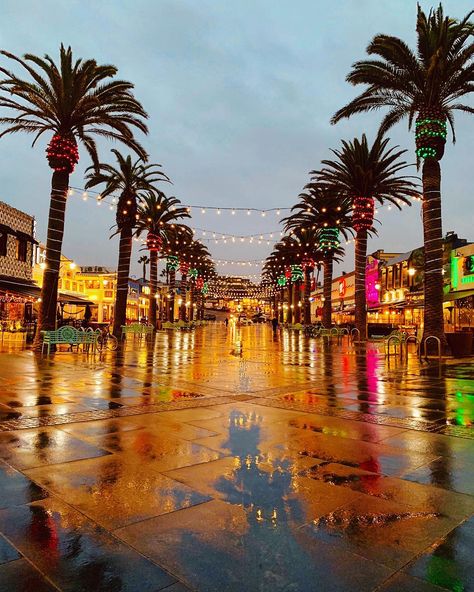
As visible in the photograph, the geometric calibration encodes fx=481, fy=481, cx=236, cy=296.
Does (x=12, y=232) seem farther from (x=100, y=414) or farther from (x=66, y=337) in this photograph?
(x=100, y=414)

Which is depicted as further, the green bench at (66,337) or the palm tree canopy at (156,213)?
the palm tree canopy at (156,213)

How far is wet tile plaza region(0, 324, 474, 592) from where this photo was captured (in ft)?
9.71

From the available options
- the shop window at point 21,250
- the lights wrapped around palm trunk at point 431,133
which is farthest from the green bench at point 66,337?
the shop window at point 21,250

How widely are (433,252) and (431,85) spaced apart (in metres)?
6.32

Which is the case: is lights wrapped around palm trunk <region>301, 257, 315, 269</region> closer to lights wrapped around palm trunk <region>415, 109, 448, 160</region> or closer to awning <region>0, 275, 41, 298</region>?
Answer: awning <region>0, 275, 41, 298</region>

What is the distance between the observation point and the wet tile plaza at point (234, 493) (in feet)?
9.71

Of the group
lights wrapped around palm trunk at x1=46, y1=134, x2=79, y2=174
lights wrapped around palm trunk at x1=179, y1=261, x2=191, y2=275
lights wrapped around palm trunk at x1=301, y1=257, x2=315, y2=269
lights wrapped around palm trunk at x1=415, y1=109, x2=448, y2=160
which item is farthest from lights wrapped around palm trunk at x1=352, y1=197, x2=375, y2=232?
lights wrapped around palm trunk at x1=179, y1=261, x2=191, y2=275

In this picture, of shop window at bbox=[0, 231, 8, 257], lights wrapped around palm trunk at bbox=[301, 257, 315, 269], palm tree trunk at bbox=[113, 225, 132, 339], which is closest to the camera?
palm tree trunk at bbox=[113, 225, 132, 339]

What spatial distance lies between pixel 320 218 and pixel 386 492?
35.7m

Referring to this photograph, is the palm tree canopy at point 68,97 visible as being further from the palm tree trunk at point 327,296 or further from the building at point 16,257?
the palm tree trunk at point 327,296

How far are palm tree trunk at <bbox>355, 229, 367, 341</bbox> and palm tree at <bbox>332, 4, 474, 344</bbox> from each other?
31.7ft

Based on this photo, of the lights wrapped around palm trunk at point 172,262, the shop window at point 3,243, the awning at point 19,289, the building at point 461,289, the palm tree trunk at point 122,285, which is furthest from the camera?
the lights wrapped around palm trunk at point 172,262

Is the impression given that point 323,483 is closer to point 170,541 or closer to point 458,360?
point 170,541

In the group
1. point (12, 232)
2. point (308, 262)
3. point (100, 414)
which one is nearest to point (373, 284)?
point (308, 262)
